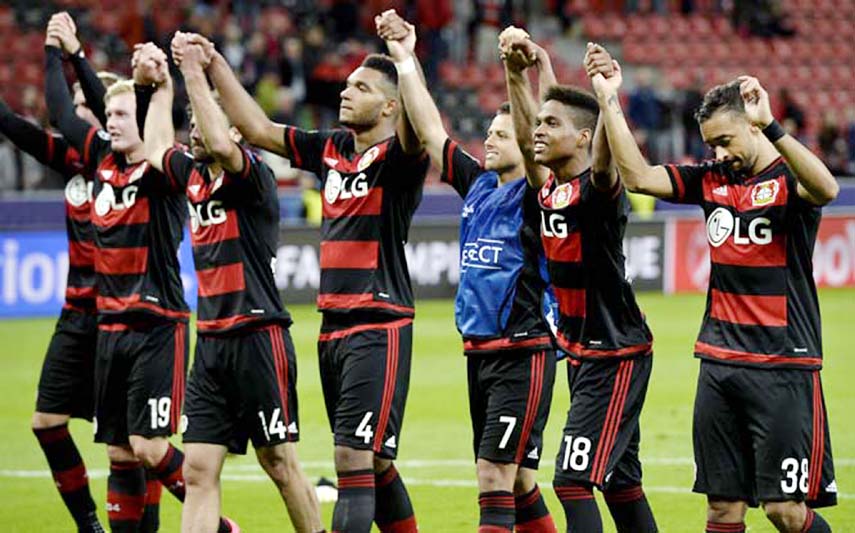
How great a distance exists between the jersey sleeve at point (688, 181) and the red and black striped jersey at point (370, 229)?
129 cm

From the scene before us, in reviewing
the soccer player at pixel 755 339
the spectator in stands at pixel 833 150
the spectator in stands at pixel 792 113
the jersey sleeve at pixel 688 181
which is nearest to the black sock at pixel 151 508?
the soccer player at pixel 755 339

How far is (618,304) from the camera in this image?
7.78 metres

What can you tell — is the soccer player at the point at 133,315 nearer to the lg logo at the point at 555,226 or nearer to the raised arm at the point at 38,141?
the raised arm at the point at 38,141

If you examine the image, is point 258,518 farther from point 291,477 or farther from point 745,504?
point 745,504

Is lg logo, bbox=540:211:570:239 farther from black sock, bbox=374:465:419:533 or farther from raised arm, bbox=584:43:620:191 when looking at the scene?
black sock, bbox=374:465:419:533

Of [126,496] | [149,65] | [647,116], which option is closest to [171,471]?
[126,496]

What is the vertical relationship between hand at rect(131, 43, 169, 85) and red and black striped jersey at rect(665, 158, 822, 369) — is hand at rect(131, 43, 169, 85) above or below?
above

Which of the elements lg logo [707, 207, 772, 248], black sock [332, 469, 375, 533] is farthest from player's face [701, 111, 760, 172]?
black sock [332, 469, 375, 533]

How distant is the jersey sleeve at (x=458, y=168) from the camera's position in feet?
26.5

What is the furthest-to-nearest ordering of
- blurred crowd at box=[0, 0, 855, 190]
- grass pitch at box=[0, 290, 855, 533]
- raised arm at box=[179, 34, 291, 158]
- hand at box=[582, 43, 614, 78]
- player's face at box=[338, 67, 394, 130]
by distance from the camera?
blurred crowd at box=[0, 0, 855, 190]
grass pitch at box=[0, 290, 855, 533]
raised arm at box=[179, 34, 291, 158]
player's face at box=[338, 67, 394, 130]
hand at box=[582, 43, 614, 78]

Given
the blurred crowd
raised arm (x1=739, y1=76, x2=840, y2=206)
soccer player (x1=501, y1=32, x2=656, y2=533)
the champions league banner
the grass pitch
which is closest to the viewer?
raised arm (x1=739, y1=76, x2=840, y2=206)

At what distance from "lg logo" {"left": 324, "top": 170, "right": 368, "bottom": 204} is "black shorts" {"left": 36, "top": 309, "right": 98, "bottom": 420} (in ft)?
6.71

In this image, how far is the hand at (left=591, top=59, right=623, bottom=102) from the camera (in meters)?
7.40

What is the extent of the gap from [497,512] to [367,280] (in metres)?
1.29
